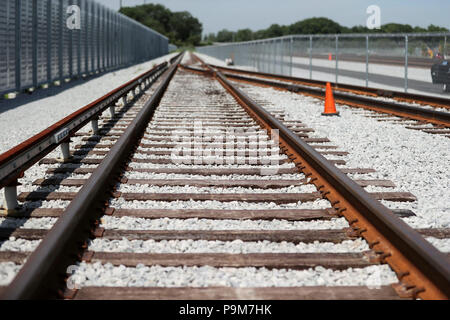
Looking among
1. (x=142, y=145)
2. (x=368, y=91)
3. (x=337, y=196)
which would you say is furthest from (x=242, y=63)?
(x=337, y=196)

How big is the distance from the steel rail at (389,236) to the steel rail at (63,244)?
1911 millimetres

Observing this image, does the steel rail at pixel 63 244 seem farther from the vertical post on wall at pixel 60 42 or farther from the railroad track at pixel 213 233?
the vertical post on wall at pixel 60 42

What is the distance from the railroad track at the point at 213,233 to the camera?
2848mm

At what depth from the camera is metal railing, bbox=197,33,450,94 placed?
1623 cm

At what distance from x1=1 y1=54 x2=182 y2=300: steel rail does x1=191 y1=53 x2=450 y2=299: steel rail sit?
1911mm

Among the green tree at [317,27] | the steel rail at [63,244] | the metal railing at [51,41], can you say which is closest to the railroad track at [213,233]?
the steel rail at [63,244]

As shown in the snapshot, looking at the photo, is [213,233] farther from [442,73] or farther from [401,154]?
[442,73]

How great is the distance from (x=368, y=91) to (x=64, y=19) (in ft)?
39.6

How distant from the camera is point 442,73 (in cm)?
1611

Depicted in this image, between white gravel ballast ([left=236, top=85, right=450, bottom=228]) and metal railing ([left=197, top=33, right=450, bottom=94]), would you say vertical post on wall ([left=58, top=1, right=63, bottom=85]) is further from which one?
white gravel ballast ([left=236, top=85, right=450, bottom=228])

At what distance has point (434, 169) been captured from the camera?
5.92 m

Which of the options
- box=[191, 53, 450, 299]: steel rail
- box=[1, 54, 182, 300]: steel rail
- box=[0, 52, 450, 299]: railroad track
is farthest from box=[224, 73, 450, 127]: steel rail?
box=[1, 54, 182, 300]: steel rail

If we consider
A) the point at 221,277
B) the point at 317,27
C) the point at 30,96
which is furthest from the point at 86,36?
the point at 317,27
